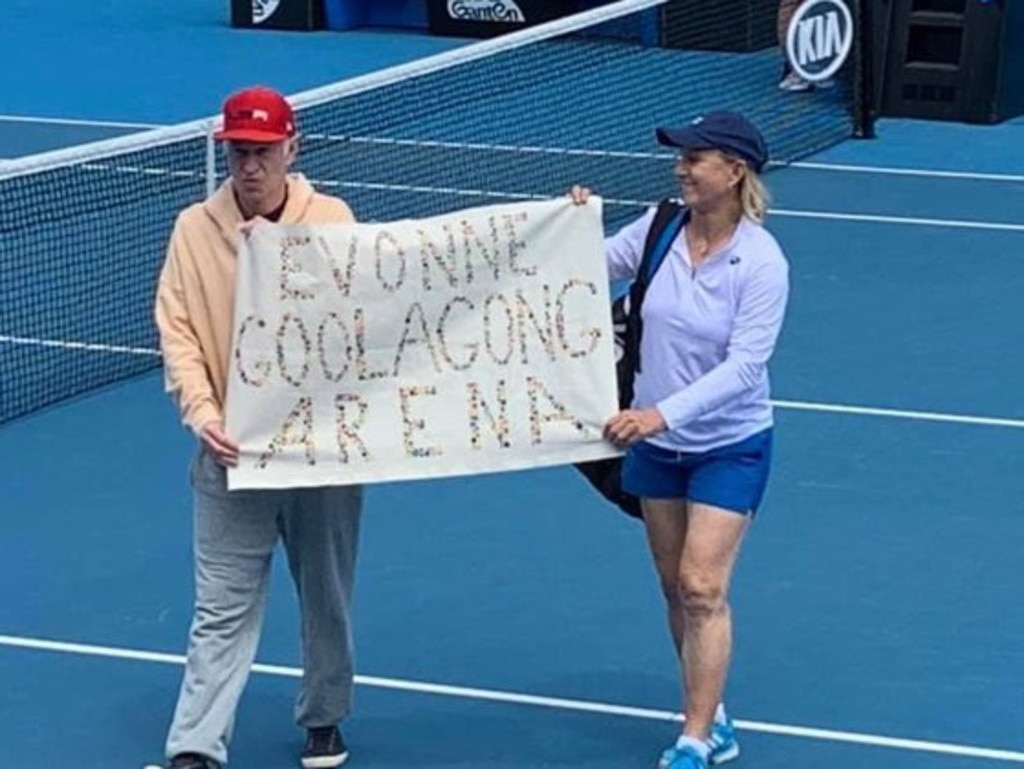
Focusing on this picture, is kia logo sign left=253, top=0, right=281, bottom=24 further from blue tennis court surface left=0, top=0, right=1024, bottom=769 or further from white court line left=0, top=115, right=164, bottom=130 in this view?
blue tennis court surface left=0, top=0, right=1024, bottom=769

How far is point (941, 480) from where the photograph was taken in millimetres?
10539

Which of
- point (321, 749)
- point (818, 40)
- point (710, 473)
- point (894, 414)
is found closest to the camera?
point (710, 473)

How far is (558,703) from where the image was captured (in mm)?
8062

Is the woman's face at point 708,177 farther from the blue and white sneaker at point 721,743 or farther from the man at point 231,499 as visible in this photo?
the blue and white sneaker at point 721,743

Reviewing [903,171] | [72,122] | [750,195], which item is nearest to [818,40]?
[903,171]

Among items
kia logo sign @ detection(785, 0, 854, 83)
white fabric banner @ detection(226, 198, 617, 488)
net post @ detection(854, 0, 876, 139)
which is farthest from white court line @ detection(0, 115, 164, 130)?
white fabric banner @ detection(226, 198, 617, 488)

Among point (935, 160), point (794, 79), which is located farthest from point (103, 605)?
point (794, 79)

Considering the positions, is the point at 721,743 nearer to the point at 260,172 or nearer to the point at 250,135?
the point at 260,172

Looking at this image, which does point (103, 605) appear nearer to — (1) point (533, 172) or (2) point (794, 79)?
(1) point (533, 172)

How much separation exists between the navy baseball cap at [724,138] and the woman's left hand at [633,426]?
2.31 ft

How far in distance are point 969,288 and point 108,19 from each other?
1274 cm

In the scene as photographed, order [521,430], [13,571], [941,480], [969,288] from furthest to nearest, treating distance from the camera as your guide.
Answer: [969,288] < [941,480] < [13,571] < [521,430]

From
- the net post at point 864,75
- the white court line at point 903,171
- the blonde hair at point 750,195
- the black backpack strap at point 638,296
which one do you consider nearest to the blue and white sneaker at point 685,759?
the black backpack strap at point 638,296

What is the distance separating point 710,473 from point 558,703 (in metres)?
1.22
